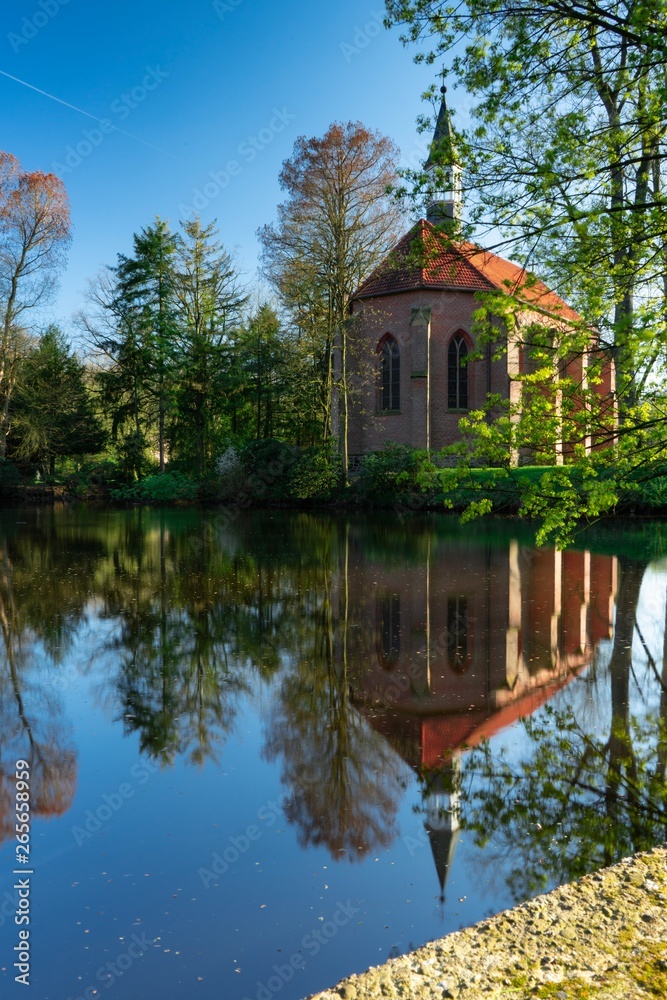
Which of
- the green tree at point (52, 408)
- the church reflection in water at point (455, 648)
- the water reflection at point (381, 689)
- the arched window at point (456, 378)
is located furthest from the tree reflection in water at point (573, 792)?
the green tree at point (52, 408)

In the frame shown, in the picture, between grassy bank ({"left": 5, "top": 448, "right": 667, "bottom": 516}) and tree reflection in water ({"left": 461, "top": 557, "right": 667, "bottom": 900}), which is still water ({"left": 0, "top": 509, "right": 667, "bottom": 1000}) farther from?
grassy bank ({"left": 5, "top": 448, "right": 667, "bottom": 516})

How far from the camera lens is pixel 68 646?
8.58 m

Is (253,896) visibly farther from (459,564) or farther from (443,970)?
(459,564)

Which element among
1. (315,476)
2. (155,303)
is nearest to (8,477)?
(155,303)

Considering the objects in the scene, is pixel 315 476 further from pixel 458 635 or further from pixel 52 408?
pixel 458 635

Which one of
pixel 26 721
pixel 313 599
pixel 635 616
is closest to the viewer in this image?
pixel 26 721

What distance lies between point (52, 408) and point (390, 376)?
17132 millimetres

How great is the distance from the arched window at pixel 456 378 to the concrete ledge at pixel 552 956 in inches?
1140

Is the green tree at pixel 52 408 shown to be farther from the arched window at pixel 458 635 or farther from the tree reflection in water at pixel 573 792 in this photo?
the tree reflection in water at pixel 573 792

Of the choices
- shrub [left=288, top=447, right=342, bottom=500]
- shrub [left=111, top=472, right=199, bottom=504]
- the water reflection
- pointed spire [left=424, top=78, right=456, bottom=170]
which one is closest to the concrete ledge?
the water reflection

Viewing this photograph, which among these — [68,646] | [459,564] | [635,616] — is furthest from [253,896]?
[459,564]

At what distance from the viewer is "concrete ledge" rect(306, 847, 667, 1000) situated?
2.66 metres

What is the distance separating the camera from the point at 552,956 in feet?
9.39

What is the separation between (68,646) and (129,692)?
2030mm
